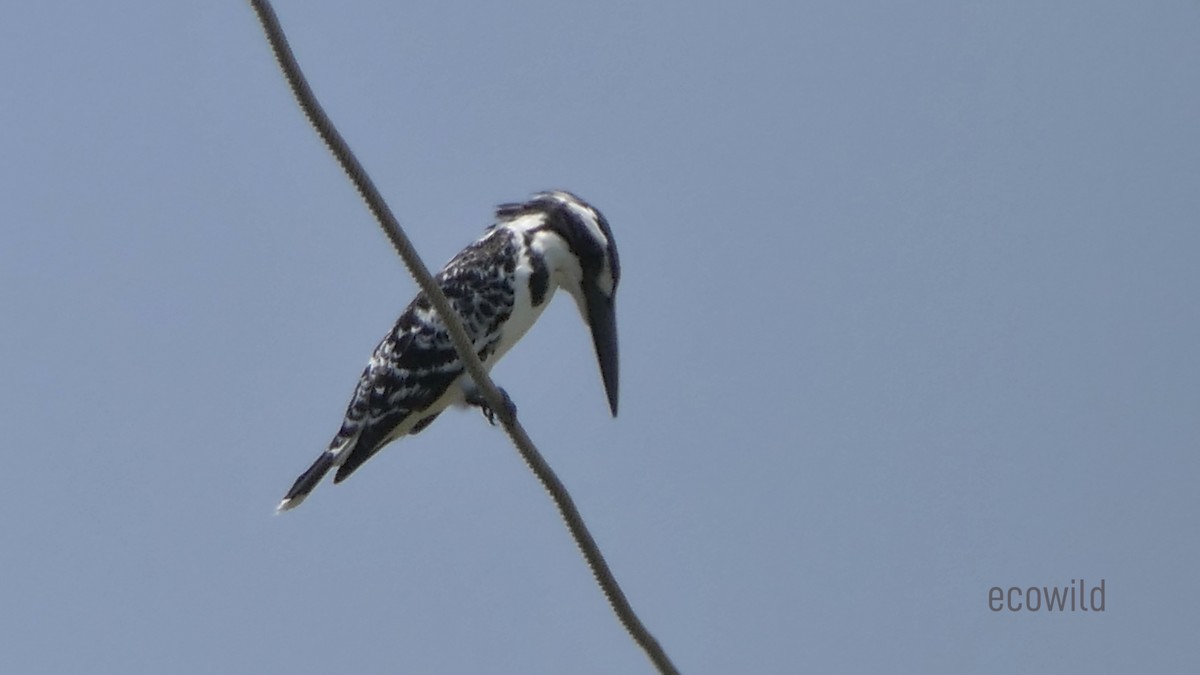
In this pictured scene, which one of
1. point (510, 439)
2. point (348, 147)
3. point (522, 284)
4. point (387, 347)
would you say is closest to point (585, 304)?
point (522, 284)

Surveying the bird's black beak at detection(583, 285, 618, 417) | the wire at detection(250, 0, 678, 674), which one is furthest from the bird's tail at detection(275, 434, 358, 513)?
the wire at detection(250, 0, 678, 674)

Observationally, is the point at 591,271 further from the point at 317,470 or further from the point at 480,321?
the point at 317,470

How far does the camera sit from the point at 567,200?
7293 mm

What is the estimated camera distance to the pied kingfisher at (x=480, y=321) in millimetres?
6664

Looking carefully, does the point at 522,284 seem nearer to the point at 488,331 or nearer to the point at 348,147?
the point at 488,331

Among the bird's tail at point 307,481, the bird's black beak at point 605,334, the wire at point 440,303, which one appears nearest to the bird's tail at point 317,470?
the bird's tail at point 307,481

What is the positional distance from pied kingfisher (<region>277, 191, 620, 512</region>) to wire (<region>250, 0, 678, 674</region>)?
2009 mm

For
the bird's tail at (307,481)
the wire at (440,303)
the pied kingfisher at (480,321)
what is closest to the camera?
the wire at (440,303)

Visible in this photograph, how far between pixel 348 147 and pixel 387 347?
3252 millimetres

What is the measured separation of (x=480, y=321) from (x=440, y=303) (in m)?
2.56

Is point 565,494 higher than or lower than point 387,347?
lower

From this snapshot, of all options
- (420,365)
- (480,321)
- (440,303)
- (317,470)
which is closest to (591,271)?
(480,321)

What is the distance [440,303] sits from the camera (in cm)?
427

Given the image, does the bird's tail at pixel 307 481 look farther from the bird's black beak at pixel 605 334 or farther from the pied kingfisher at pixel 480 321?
the bird's black beak at pixel 605 334
